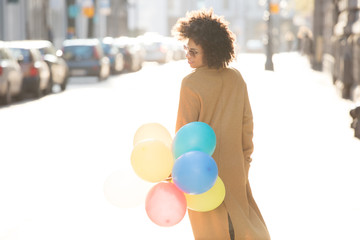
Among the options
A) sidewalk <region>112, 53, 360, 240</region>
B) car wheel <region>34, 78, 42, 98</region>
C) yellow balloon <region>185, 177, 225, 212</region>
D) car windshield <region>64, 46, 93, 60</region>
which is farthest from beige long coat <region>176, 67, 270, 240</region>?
car windshield <region>64, 46, 93, 60</region>

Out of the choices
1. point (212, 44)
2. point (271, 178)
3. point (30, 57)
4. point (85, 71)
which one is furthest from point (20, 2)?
point (212, 44)

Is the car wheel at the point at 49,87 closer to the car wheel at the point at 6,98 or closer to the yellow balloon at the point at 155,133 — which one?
the car wheel at the point at 6,98

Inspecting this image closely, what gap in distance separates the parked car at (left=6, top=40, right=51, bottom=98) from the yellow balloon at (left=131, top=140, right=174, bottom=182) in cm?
1792

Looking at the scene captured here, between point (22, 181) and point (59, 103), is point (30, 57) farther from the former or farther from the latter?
point (22, 181)

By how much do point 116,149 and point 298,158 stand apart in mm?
2438

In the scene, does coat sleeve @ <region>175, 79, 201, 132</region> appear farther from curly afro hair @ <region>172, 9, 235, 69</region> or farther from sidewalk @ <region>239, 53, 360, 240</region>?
sidewalk @ <region>239, 53, 360, 240</region>

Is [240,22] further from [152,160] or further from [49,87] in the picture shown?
[152,160]

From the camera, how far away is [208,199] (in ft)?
14.7

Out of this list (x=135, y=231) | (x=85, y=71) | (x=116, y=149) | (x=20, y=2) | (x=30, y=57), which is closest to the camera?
(x=135, y=231)

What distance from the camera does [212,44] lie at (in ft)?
15.1

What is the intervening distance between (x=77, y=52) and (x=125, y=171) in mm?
27437

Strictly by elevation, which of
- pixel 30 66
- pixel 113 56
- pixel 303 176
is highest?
pixel 303 176

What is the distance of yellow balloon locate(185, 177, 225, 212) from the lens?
4488mm

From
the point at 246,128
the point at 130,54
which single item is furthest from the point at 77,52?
the point at 246,128
